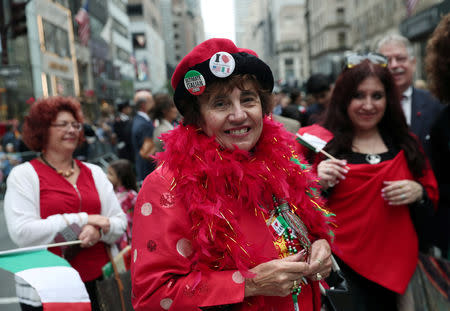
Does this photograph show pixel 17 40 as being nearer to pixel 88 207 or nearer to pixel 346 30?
pixel 88 207

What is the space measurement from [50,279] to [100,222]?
2.28 ft

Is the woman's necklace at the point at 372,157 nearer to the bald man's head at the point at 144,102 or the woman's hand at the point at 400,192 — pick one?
the woman's hand at the point at 400,192

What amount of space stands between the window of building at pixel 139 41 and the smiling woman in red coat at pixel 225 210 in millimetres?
73491

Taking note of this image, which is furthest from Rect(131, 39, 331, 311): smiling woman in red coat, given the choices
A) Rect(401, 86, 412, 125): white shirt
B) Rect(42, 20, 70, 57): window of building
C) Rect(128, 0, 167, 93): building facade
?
Rect(128, 0, 167, 93): building facade

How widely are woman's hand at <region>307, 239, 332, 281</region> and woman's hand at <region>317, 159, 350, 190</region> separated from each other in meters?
0.75

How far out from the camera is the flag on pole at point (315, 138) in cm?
281

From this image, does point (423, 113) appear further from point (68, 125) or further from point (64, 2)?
point (64, 2)

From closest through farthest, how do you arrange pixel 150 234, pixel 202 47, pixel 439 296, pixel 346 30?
pixel 150 234 → pixel 202 47 → pixel 439 296 → pixel 346 30

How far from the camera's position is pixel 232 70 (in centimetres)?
179

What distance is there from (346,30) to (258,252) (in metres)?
63.9

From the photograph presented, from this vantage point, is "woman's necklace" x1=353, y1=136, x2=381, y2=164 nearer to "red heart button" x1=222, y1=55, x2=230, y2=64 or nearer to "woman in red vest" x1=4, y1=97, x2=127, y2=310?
"red heart button" x1=222, y1=55, x2=230, y2=64

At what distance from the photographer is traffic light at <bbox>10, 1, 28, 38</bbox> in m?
19.7

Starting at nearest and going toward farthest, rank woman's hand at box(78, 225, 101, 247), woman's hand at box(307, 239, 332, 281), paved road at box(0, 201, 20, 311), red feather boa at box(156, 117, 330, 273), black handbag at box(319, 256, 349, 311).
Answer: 1. red feather boa at box(156, 117, 330, 273)
2. woman's hand at box(307, 239, 332, 281)
3. black handbag at box(319, 256, 349, 311)
4. woman's hand at box(78, 225, 101, 247)
5. paved road at box(0, 201, 20, 311)

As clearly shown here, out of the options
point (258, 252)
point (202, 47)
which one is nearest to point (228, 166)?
point (258, 252)
